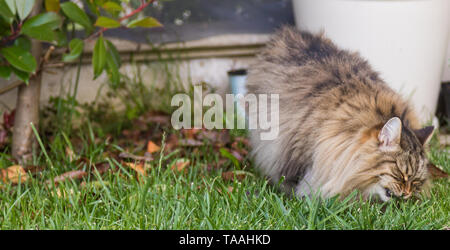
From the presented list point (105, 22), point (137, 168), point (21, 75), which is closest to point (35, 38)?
point (21, 75)

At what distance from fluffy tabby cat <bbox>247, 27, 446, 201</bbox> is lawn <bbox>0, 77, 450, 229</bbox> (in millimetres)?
79

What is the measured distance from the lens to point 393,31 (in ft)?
10.0

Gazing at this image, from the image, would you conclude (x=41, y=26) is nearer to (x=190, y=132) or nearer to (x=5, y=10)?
(x=5, y=10)

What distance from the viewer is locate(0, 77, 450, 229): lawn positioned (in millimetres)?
1921

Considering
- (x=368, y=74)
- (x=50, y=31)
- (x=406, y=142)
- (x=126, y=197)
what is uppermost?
(x=50, y=31)

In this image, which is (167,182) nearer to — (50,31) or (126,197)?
(126,197)

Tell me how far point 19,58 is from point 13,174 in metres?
0.55

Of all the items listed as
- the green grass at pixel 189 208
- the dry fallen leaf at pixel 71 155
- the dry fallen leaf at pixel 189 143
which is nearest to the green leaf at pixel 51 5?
the dry fallen leaf at pixel 71 155

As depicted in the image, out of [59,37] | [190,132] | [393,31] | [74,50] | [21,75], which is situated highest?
[393,31]

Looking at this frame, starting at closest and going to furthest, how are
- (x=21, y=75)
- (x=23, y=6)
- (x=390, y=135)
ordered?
(x=390, y=135) → (x=23, y=6) → (x=21, y=75)

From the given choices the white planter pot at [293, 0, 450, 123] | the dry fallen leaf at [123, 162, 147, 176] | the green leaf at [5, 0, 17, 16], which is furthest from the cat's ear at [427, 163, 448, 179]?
the green leaf at [5, 0, 17, 16]

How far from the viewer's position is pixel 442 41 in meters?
3.18
